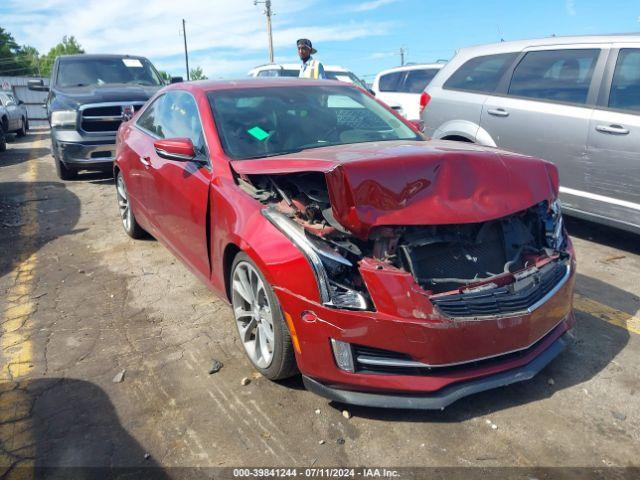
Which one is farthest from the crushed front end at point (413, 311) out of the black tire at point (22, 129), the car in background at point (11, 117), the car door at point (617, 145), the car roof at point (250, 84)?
the black tire at point (22, 129)

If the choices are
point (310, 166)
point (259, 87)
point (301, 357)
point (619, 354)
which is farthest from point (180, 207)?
point (619, 354)

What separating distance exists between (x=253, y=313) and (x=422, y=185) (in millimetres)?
1209

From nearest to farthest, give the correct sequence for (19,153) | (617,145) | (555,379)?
(555,379) < (617,145) < (19,153)

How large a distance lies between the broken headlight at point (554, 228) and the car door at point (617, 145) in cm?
189

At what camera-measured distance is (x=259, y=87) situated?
4078 mm

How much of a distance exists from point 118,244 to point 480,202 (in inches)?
164

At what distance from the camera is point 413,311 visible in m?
2.42

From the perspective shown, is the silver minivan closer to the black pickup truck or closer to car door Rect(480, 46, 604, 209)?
car door Rect(480, 46, 604, 209)

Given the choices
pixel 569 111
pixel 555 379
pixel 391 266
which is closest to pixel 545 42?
pixel 569 111

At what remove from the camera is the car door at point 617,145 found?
180 inches

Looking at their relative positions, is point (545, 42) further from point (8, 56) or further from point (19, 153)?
point (8, 56)

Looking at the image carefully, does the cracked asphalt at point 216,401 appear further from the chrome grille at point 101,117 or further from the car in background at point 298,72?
the car in background at point 298,72

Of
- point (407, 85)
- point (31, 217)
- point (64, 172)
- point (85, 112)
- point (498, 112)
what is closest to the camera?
point (498, 112)

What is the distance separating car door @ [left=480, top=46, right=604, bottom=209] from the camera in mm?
4977
